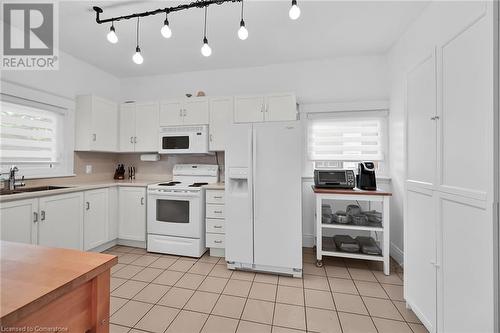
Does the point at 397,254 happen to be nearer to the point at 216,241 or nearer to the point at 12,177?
the point at 216,241

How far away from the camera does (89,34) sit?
247 cm

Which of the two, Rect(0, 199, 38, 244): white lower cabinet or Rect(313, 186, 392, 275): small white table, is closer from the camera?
Rect(0, 199, 38, 244): white lower cabinet

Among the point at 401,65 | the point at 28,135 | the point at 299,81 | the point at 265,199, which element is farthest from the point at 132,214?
the point at 401,65

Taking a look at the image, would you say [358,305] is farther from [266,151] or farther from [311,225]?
[266,151]

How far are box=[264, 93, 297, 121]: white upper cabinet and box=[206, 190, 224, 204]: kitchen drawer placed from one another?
1.17 meters

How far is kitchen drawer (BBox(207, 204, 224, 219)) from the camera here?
8.84 feet

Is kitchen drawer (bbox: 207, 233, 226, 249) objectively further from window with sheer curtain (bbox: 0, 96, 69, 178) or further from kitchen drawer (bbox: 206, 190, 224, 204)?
window with sheer curtain (bbox: 0, 96, 69, 178)

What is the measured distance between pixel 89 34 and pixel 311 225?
3659 mm

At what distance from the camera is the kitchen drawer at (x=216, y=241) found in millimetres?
2689

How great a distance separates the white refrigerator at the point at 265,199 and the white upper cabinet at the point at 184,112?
3.06ft

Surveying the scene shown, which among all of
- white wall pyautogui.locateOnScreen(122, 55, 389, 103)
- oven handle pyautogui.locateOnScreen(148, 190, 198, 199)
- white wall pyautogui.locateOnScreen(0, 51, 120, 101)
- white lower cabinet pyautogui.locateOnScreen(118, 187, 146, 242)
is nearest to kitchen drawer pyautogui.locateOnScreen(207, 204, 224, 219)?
oven handle pyautogui.locateOnScreen(148, 190, 198, 199)

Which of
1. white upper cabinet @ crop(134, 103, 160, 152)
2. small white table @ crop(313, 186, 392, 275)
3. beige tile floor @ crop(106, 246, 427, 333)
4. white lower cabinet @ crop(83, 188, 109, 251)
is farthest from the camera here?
white upper cabinet @ crop(134, 103, 160, 152)

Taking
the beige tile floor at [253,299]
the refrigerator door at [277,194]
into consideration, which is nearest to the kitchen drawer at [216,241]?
the beige tile floor at [253,299]

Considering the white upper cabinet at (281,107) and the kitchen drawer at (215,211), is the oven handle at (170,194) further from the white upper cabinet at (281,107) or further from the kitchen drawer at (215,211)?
the white upper cabinet at (281,107)
